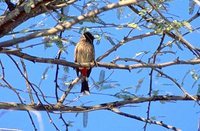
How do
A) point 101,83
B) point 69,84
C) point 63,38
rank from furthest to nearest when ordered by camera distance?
point 69,84 < point 101,83 < point 63,38

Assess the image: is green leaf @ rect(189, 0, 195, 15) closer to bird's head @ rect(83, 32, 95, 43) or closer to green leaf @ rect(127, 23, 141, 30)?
green leaf @ rect(127, 23, 141, 30)

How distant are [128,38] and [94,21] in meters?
0.31

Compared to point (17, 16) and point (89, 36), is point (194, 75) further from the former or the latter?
point (89, 36)

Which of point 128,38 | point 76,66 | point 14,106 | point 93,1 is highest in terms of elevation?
point 93,1

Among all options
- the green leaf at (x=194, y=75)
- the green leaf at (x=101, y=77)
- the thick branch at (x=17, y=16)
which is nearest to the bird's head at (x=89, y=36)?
the green leaf at (x=101, y=77)

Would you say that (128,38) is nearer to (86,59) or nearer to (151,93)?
(151,93)

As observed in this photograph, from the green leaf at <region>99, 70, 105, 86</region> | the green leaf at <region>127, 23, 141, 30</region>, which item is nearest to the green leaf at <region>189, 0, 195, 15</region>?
the green leaf at <region>127, 23, 141, 30</region>

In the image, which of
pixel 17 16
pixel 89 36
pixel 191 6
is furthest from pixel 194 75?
pixel 89 36

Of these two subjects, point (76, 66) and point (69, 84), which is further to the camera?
point (69, 84)

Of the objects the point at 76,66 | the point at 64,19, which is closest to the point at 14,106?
the point at 76,66

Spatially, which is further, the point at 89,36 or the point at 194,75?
the point at 89,36

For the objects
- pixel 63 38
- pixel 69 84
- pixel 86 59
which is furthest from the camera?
pixel 86 59

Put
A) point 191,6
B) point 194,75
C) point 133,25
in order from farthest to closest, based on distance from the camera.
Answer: point 194,75
point 191,6
point 133,25

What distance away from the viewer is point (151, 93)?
229cm
